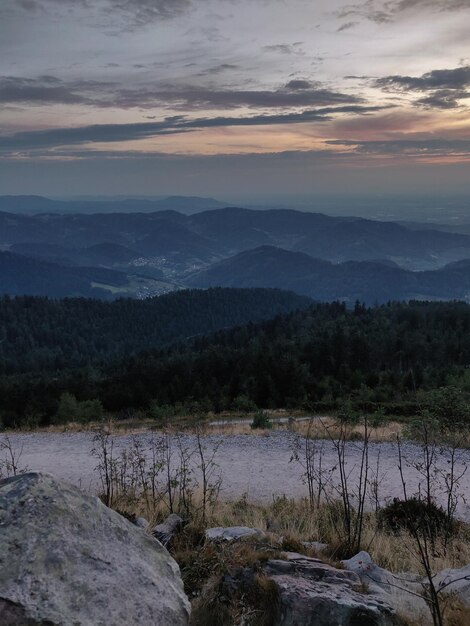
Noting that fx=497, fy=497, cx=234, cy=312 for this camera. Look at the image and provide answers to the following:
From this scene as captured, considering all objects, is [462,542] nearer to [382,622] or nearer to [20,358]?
[382,622]

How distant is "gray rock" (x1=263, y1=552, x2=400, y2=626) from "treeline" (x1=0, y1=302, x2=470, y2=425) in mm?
22078

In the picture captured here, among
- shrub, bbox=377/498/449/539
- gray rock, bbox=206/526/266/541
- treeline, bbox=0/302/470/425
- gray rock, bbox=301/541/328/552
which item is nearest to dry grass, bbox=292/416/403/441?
treeline, bbox=0/302/470/425

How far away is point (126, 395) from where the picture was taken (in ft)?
168

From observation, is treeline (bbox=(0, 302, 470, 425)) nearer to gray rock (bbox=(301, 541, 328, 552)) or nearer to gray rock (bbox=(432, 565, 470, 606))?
gray rock (bbox=(301, 541, 328, 552))

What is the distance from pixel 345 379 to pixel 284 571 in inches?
2061

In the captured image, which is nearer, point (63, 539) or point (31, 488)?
point (63, 539)

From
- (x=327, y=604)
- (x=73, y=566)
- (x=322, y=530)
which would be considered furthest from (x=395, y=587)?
(x=73, y=566)

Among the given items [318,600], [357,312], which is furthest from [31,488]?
[357,312]

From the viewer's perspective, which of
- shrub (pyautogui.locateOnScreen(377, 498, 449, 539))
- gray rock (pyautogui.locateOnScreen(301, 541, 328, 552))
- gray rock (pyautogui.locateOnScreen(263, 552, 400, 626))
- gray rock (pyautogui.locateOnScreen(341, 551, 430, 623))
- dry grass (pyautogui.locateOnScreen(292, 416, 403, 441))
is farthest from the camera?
dry grass (pyautogui.locateOnScreen(292, 416, 403, 441))

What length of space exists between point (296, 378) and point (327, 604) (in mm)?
50631

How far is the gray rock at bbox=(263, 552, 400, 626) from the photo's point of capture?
14.3 feet

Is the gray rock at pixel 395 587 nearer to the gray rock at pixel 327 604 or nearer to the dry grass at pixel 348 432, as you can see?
the gray rock at pixel 327 604

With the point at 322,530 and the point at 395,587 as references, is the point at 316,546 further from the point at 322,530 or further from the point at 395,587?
the point at 395,587

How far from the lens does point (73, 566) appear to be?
387cm
